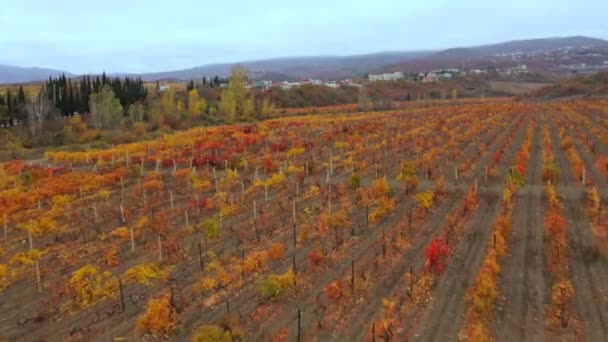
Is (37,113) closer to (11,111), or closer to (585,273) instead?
(11,111)

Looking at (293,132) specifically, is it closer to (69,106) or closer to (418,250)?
(69,106)

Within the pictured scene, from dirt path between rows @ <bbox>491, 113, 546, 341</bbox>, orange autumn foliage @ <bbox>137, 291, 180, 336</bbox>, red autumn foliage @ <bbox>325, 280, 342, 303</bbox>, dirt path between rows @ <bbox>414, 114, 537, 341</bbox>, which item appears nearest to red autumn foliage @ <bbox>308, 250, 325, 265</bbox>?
red autumn foliage @ <bbox>325, 280, 342, 303</bbox>

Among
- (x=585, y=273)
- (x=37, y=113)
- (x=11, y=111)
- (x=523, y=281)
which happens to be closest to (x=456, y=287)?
(x=523, y=281)

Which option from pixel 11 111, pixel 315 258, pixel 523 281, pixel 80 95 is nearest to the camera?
pixel 523 281

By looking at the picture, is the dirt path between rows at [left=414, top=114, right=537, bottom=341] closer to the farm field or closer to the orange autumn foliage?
the farm field

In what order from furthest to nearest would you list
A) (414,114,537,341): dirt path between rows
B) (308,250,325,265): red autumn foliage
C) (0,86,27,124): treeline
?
(0,86,27,124): treeline, (308,250,325,265): red autumn foliage, (414,114,537,341): dirt path between rows
